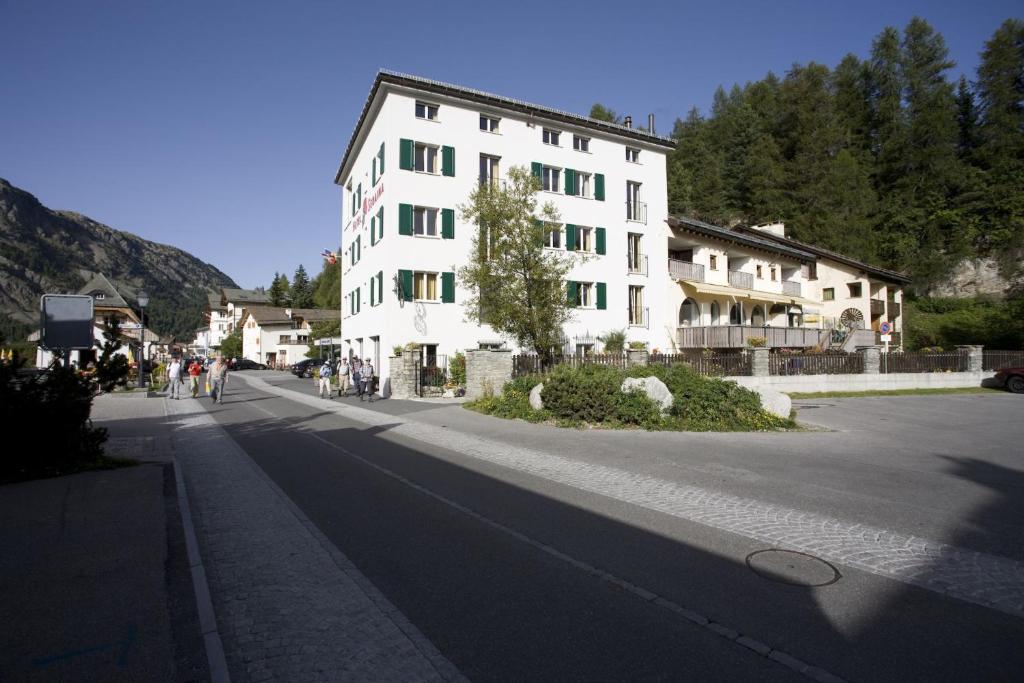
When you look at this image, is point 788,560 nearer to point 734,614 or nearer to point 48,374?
point 734,614

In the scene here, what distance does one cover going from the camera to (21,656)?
321 cm

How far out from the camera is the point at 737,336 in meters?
32.1

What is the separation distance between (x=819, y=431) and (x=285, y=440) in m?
12.1

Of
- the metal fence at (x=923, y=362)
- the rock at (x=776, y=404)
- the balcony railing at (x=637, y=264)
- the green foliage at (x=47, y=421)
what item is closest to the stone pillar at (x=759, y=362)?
the metal fence at (x=923, y=362)

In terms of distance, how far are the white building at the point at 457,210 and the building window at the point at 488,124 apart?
6cm

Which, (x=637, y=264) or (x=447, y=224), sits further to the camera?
(x=637, y=264)

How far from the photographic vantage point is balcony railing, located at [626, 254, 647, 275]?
32.8 meters

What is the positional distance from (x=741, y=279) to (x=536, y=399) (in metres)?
26.8

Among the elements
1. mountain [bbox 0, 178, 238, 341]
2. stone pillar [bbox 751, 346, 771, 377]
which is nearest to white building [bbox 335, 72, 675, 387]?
stone pillar [bbox 751, 346, 771, 377]

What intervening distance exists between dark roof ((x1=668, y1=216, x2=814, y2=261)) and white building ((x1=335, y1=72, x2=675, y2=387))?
104 cm

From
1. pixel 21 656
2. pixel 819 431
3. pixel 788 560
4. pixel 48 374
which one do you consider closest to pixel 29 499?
pixel 48 374

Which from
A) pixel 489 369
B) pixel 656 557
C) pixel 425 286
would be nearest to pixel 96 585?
pixel 656 557

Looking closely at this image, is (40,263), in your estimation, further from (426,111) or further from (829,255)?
(829,255)

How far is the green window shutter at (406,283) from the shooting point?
2575 centimetres
